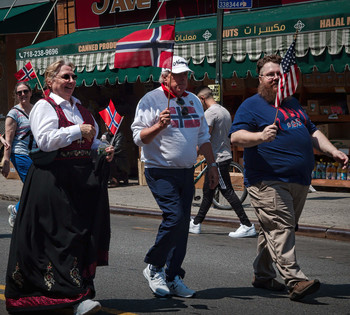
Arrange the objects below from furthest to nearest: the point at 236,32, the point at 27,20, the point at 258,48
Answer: the point at 27,20 < the point at 236,32 < the point at 258,48

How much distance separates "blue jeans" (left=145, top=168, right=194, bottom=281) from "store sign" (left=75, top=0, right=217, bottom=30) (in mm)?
9413

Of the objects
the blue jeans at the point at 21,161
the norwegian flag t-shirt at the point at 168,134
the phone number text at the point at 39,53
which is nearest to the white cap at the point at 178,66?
the norwegian flag t-shirt at the point at 168,134

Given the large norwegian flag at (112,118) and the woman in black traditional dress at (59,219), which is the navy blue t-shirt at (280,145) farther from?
the woman in black traditional dress at (59,219)

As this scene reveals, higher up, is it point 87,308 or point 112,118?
point 112,118

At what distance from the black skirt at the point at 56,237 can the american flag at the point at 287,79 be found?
→ 1.47m

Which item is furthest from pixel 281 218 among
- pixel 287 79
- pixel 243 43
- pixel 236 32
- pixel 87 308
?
pixel 236 32

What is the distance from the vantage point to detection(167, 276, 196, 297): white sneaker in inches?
224

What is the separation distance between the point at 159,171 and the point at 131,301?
104cm

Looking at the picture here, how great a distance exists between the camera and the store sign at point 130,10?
1493 cm

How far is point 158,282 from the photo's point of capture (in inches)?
224

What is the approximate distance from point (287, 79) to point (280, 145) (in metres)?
0.52

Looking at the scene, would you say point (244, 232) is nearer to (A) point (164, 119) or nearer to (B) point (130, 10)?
(A) point (164, 119)

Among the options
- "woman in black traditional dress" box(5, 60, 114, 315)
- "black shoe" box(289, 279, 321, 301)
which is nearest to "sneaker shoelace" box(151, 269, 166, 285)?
"woman in black traditional dress" box(5, 60, 114, 315)

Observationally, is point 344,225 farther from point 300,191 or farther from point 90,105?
point 90,105
